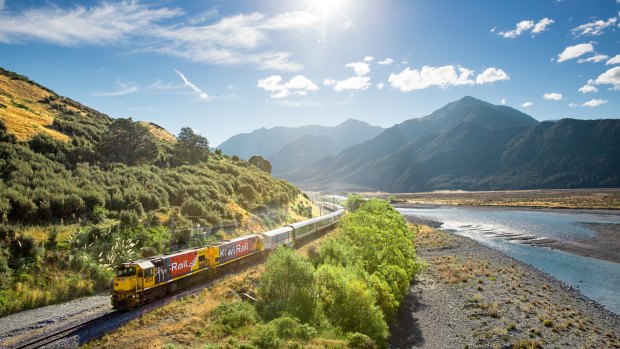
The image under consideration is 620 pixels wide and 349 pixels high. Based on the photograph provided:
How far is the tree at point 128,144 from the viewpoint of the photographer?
5366 cm

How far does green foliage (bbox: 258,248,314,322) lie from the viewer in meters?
25.9

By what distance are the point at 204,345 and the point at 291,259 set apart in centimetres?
926

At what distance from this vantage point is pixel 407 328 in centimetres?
3191

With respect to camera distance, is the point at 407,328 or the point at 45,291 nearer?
the point at 45,291

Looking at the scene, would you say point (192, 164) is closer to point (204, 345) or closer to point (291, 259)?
point (291, 259)

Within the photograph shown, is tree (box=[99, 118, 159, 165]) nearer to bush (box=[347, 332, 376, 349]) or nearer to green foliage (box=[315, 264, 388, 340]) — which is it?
green foliage (box=[315, 264, 388, 340])

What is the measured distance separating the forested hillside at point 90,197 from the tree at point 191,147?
19 centimetres

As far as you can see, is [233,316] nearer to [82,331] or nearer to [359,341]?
[359,341]

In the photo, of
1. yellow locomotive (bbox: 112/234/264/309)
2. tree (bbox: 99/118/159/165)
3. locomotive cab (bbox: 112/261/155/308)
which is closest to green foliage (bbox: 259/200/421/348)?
yellow locomotive (bbox: 112/234/264/309)

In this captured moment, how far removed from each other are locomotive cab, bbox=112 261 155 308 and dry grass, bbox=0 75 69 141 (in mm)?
30019

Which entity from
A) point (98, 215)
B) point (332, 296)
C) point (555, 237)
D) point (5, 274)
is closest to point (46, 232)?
point (98, 215)

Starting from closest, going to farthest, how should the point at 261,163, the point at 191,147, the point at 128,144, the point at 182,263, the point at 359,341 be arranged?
1. the point at 359,341
2. the point at 182,263
3. the point at 128,144
4. the point at 191,147
5. the point at 261,163

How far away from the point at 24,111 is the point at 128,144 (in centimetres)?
1421

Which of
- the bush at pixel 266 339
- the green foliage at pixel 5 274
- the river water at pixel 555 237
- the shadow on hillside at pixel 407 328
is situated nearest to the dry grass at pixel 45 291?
the green foliage at pixel 5 274
